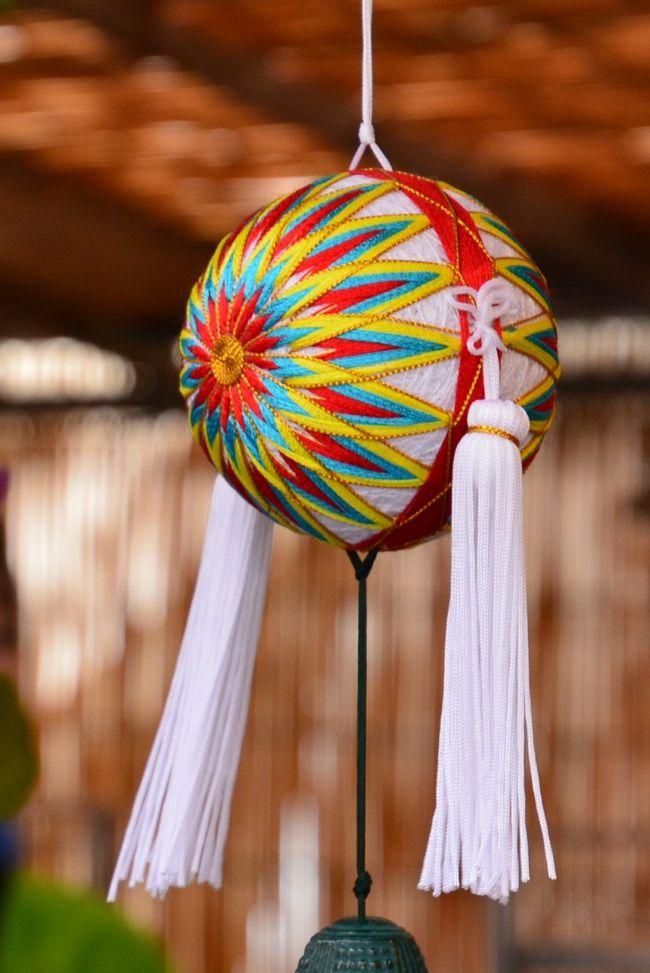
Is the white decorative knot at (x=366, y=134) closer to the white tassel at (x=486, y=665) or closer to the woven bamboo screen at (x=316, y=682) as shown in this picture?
the white tassel at (x=486, y=665)

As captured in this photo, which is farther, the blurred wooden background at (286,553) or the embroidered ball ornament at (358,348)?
the blurred wooden background at (286,553)

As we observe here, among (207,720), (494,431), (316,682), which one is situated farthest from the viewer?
(316,682)

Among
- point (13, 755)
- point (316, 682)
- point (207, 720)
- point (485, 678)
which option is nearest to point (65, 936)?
point (13, 755)

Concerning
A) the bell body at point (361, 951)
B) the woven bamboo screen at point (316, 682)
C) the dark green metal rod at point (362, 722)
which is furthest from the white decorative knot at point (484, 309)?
the woven bamboo screen at point (316, 682)

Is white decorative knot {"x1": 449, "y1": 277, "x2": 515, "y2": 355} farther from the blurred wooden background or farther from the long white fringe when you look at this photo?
the blurred wooden background

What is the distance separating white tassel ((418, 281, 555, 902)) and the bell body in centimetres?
8

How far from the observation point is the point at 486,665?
87 cm

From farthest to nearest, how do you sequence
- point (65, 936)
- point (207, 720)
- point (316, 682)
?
point (316, 682)
point (207, 720)
point (65, 936)

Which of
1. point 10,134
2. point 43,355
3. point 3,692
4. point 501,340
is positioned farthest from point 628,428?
point 3,692

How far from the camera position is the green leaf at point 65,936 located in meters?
0.33

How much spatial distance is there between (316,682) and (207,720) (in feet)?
12.5

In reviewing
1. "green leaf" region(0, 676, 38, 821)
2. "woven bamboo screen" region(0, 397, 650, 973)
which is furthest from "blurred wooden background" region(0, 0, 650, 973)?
"green leaf" region(0, 676, 38, 821)

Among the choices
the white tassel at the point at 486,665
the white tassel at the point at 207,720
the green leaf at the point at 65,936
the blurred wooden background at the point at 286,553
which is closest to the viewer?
the green leaf at the point at 65,936

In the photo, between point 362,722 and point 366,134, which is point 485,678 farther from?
point 366,134
